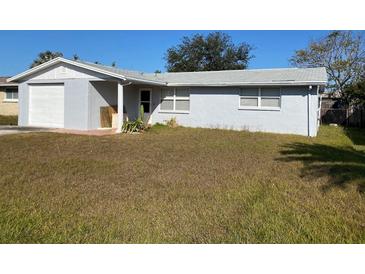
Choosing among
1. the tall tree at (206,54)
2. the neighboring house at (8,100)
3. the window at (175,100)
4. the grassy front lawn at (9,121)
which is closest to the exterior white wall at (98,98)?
the window at (175,100)

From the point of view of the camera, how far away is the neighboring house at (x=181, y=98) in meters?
15.3

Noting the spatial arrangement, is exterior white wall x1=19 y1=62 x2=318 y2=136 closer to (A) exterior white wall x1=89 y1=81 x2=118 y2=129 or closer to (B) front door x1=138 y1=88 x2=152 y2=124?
(A) exterior white wall x1=89 y1=81 x2=118 y2=129

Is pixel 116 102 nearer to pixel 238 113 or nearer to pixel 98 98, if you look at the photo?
pixel 98 98

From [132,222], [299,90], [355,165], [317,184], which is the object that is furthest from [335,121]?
[132,222]

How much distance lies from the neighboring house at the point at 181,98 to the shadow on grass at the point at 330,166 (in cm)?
489

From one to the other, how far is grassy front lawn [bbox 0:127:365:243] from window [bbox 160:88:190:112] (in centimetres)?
915

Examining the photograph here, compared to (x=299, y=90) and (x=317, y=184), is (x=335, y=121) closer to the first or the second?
(x=299, y=90)

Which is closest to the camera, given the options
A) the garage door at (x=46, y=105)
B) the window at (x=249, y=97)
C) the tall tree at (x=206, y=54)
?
the garage door at (x=46, y=105)

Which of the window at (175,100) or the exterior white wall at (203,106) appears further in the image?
the window at (175,100)

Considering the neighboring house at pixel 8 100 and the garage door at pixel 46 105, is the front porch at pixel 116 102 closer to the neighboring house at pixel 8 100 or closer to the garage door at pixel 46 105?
the garage door at pixel 46 105

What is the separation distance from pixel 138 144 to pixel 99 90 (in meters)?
5.80

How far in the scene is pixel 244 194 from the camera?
5508mm

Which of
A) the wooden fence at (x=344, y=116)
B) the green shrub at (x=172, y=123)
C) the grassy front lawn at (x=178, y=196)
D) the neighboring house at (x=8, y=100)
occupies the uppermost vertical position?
the neighboring house at (x=8, y=100)

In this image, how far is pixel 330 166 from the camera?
8000 mm
